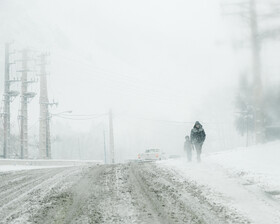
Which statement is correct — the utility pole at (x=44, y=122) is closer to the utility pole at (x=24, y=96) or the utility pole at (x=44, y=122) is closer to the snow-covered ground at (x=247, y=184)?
Result: the utility pole at (x=24, y=96)

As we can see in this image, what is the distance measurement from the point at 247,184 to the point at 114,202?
4.15m

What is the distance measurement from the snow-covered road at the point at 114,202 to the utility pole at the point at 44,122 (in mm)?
32001

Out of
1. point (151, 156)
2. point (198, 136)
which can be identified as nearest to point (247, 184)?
point (198, 136)

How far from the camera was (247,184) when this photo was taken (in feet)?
33.8

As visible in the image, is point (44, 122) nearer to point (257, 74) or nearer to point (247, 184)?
point (257, 74)

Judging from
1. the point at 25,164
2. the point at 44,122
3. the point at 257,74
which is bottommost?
the point at 25,164

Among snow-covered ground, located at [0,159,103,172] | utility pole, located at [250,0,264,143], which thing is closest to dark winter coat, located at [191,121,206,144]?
utility pole, located at [250,0,264,143]

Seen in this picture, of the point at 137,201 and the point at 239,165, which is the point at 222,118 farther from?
the point at 137,201

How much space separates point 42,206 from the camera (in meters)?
8.06

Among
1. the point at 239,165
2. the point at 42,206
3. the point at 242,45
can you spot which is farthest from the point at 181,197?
the point at 242,45

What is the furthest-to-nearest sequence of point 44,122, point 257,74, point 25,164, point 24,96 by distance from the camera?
point 24,96, point 44,122, point 25,164, point 257,74

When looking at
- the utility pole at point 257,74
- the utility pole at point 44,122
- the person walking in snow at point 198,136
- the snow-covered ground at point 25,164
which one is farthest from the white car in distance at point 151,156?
the person walking in snow at point 198,136

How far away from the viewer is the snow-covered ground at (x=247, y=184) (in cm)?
737

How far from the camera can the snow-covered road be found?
683 cm
